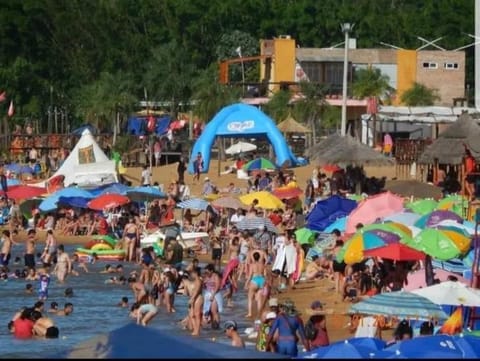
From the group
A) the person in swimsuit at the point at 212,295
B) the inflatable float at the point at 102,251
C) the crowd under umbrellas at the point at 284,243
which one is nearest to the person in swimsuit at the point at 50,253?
the inflatable float at the point at 102,251

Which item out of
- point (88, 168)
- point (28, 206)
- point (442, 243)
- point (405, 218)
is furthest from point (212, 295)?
point (88, 168)

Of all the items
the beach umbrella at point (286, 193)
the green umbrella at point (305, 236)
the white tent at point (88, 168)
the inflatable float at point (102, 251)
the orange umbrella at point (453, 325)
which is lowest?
the inflatable float at point (102, 251)

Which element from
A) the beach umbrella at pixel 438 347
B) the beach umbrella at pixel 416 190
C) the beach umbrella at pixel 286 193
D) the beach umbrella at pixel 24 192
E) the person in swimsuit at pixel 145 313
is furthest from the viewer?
the beach umbrella at pixel 24 192

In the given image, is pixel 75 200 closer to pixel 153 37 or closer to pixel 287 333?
pixel 287 333

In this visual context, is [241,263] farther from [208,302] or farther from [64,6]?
[64,6]

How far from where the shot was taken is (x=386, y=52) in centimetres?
7450

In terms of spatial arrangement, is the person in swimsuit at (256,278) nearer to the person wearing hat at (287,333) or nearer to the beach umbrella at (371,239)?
the beach umbrella at (371,239)

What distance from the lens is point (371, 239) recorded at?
2434 centimetres

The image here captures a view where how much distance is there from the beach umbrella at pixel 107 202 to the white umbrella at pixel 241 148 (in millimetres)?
16319

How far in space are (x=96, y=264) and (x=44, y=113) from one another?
38.3 metres

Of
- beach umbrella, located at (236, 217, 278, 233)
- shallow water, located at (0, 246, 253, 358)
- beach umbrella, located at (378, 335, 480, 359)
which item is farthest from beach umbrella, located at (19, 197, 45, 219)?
beach umbrella, located at (378, 335, 480, 359)

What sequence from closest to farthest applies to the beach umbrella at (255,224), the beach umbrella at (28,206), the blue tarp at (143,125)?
the beach umbrella at (255,224) → the beach umbrella at (28,206) → the blue tarp at (143,125)

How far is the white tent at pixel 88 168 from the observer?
1678 inches

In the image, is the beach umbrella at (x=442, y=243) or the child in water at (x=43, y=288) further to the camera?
the child in water at (x=43, y=288)
